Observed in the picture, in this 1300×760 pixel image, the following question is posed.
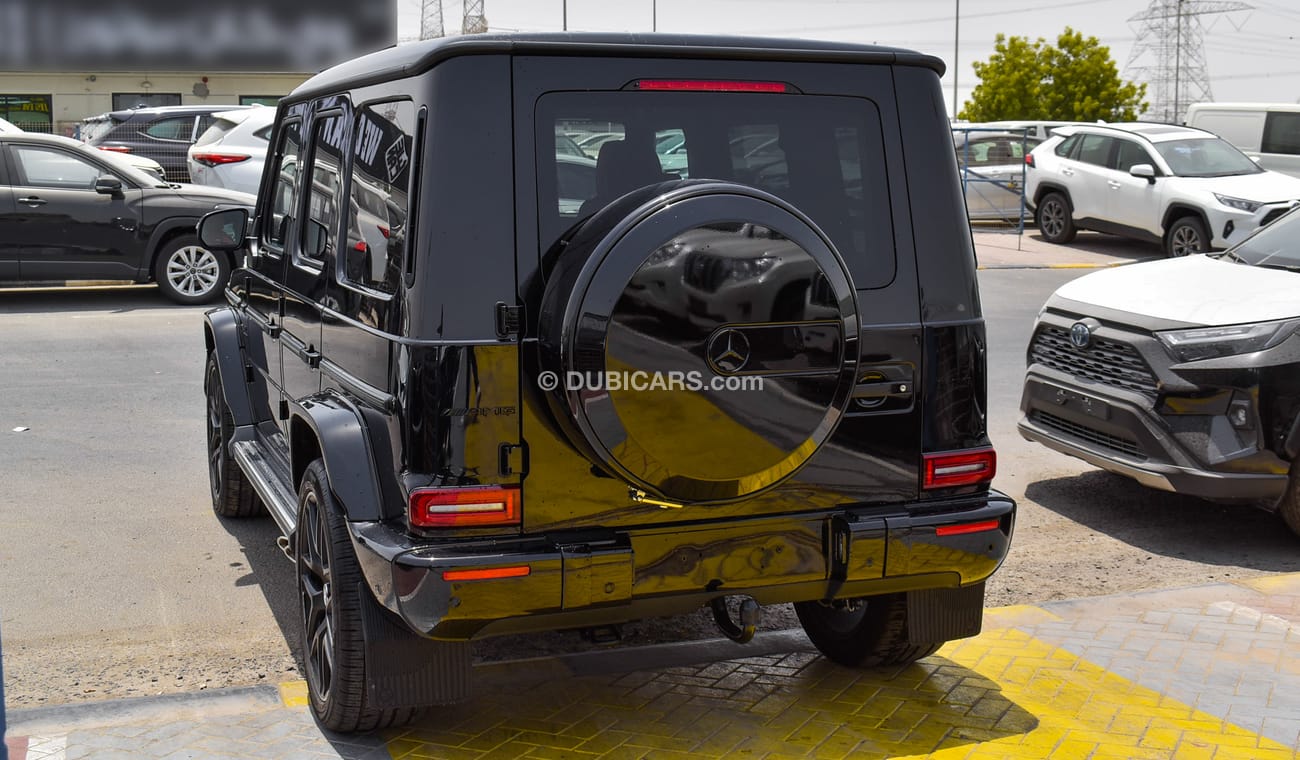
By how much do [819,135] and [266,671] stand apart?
2.70 m

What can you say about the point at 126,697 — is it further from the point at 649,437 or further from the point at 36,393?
the point at 36,393

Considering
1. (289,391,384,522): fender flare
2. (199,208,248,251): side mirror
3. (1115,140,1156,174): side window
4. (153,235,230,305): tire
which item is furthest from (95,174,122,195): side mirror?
(1115,140,1156,174): side window

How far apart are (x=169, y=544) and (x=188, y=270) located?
313 inches

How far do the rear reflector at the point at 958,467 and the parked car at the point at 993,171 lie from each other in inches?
735

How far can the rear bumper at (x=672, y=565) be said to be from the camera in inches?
140

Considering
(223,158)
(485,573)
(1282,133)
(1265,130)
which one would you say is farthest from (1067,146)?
(485,573)

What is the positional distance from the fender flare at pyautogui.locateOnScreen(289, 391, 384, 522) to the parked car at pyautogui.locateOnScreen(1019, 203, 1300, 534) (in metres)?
3.99

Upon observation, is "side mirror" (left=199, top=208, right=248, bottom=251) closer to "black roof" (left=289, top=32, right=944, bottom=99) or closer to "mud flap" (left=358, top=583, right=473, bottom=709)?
"black roof" (left=289, top=32, right=944, bottom=99)

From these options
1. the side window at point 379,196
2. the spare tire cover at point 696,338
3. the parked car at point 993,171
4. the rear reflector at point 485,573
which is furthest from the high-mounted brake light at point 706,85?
the parked car at point 993,171

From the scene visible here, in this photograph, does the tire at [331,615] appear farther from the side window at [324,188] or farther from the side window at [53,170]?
the side window at [53,170]

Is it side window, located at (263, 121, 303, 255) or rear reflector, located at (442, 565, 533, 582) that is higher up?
side window, located at (263, 121, 303, 255)

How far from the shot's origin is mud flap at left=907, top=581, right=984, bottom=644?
4445mm

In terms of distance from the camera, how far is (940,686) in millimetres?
4684

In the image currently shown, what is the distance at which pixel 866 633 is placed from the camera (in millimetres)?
4699
